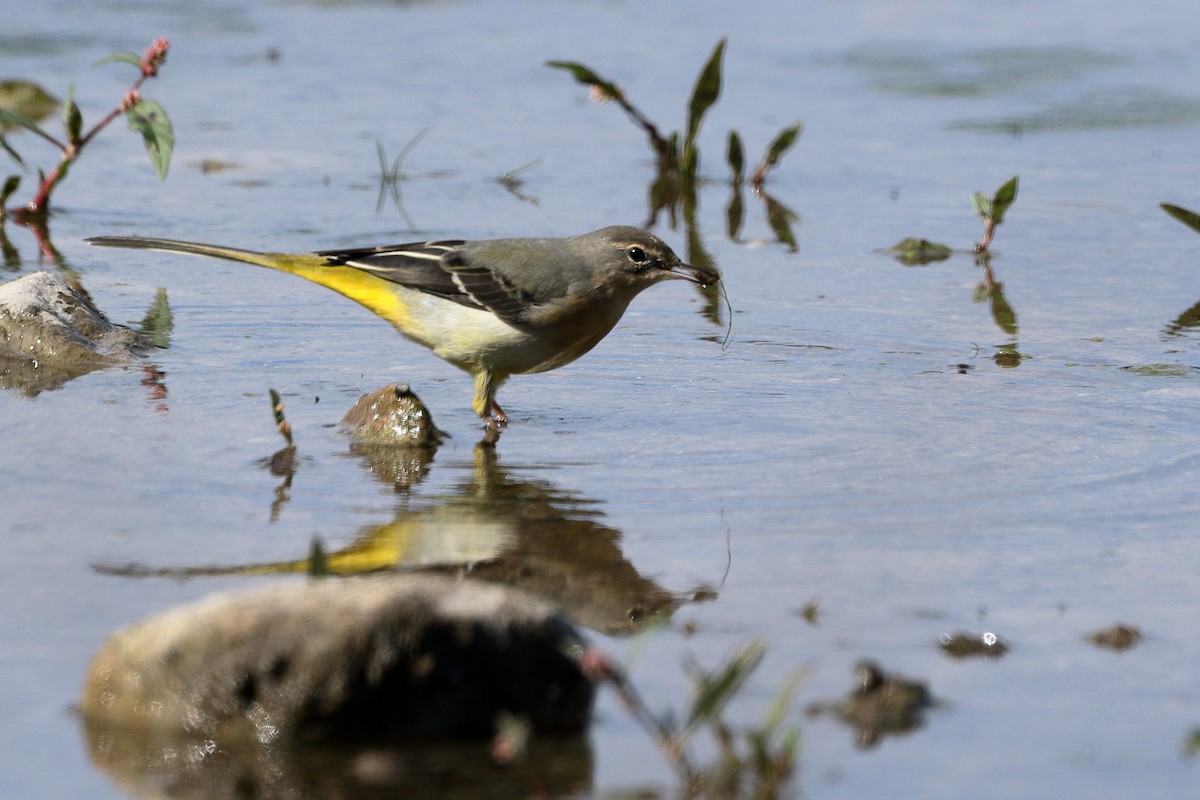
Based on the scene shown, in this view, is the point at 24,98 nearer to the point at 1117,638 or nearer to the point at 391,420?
the point at 391,420

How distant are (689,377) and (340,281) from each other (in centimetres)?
171

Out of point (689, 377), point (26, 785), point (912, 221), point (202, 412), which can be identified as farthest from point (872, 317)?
point (26, 785)

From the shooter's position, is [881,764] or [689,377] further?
[689,377]

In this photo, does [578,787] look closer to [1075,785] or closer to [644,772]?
[644,772]

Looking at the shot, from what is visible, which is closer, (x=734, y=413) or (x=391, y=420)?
(x=391, y=420)

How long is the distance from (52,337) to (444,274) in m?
1.84

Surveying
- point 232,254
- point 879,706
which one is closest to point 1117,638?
point 879,706

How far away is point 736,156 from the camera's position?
12297 mm

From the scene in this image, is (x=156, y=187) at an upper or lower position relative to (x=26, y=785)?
upper

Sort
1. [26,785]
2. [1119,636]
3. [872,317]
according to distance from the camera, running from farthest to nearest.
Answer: [872,317] → [1119,636] → [26,785]

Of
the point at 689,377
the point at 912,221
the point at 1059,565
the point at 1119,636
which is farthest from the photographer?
the point at 912,221

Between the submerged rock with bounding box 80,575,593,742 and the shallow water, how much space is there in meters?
0.18

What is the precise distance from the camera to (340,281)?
815 cm

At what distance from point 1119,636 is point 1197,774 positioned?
80cm
